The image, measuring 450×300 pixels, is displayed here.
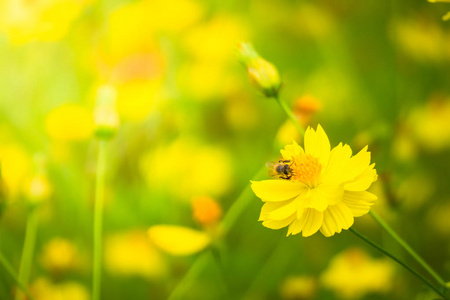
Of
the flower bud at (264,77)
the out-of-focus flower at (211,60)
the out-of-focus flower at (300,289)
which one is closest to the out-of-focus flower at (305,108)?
the flower bud at (264,77)

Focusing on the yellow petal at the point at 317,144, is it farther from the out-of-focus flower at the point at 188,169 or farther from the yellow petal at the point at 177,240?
the out-of-focus flower at the point at 188,169

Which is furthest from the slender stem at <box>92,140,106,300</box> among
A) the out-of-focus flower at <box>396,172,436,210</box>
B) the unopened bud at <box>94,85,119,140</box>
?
the out-of-focus flower at <box>396,172,436,210</box>

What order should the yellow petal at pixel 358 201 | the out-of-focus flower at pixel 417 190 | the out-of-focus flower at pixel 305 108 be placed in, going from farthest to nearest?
the out-of-focus flower at pixel 417 190 → the out-of-focus flower at pixel 305 108 → the yellow petal at pixel 358 201

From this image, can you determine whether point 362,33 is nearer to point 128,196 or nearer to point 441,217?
point 441,217

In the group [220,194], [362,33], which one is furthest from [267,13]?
[220,194]

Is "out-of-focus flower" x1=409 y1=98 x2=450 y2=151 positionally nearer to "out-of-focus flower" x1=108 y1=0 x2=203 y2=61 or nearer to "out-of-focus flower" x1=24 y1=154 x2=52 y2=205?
"out-of-focus flower" x1=108 y1=0 x2=203 y2=61

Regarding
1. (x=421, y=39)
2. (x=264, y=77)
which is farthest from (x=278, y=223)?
(x=421, y=39)
